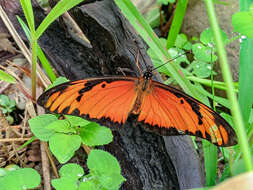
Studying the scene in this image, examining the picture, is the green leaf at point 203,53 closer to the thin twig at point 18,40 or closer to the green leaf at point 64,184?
the thin twig at point 18,40

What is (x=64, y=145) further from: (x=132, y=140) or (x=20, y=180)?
(x=132, y=140)

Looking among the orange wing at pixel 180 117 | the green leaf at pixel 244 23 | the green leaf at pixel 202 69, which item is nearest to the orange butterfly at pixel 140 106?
the orange wing at pixel 180 117

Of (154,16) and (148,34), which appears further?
(154,16)

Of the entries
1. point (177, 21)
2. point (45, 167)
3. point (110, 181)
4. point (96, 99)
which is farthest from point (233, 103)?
point (177, 21)

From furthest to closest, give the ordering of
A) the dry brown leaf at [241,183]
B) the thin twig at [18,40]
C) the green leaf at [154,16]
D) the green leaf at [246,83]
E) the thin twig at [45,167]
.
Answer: the green leaf at [154,16], the thin twig at [18,40], the thin twig at [45,167], the green leaf at [246,83], the dry brown leaf at [241,183]

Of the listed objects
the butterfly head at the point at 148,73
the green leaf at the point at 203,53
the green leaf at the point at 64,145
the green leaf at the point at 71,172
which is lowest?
the green leaf at the point at 71,172

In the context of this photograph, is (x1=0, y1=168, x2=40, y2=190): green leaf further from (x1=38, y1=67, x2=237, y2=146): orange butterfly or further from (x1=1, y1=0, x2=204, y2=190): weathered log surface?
(x1=1, y1=0, x2=204, y2=190): weathered log surface

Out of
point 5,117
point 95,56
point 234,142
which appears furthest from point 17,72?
point 234,142
